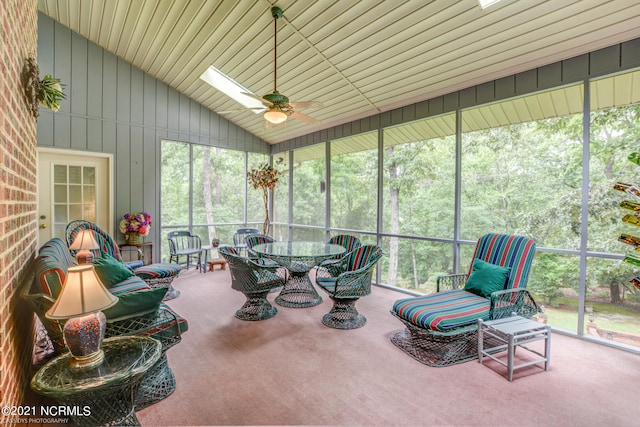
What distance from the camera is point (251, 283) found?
3.64 meters

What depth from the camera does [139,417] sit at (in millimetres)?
2027

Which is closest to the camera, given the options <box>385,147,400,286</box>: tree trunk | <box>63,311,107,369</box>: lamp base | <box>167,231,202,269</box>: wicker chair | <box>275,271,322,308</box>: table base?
<box>63,311,107,369</box>: lamp base

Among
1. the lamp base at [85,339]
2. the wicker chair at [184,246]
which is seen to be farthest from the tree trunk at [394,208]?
the lamp base at [85,339]

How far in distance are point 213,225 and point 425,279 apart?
5.01 m

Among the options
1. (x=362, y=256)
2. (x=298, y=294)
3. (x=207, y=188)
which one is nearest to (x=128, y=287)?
(x=298, y=294)

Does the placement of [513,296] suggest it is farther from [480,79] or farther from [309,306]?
[480,79]

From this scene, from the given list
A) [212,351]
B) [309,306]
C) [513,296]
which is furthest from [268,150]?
[513,296]

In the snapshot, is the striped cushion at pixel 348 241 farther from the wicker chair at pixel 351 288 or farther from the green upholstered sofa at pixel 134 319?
the green upholstered sofa at pixel 134 319

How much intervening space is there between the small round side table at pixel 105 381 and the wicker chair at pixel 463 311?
2.24m

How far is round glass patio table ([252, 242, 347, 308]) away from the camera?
3.66 meters

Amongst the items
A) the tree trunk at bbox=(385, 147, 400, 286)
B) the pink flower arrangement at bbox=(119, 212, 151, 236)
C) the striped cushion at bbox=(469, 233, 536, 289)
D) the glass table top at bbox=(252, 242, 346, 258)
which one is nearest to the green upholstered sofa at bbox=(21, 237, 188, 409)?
the glass table top at bbox=(252, 242, 346, 258)

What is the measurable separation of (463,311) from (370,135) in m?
4.01

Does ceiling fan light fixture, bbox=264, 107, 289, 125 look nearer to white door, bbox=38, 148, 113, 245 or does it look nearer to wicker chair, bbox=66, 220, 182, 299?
wicker chair, bbox=66, 220, 182, 299

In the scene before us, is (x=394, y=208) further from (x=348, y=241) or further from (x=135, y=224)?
(x=135, y=224)
